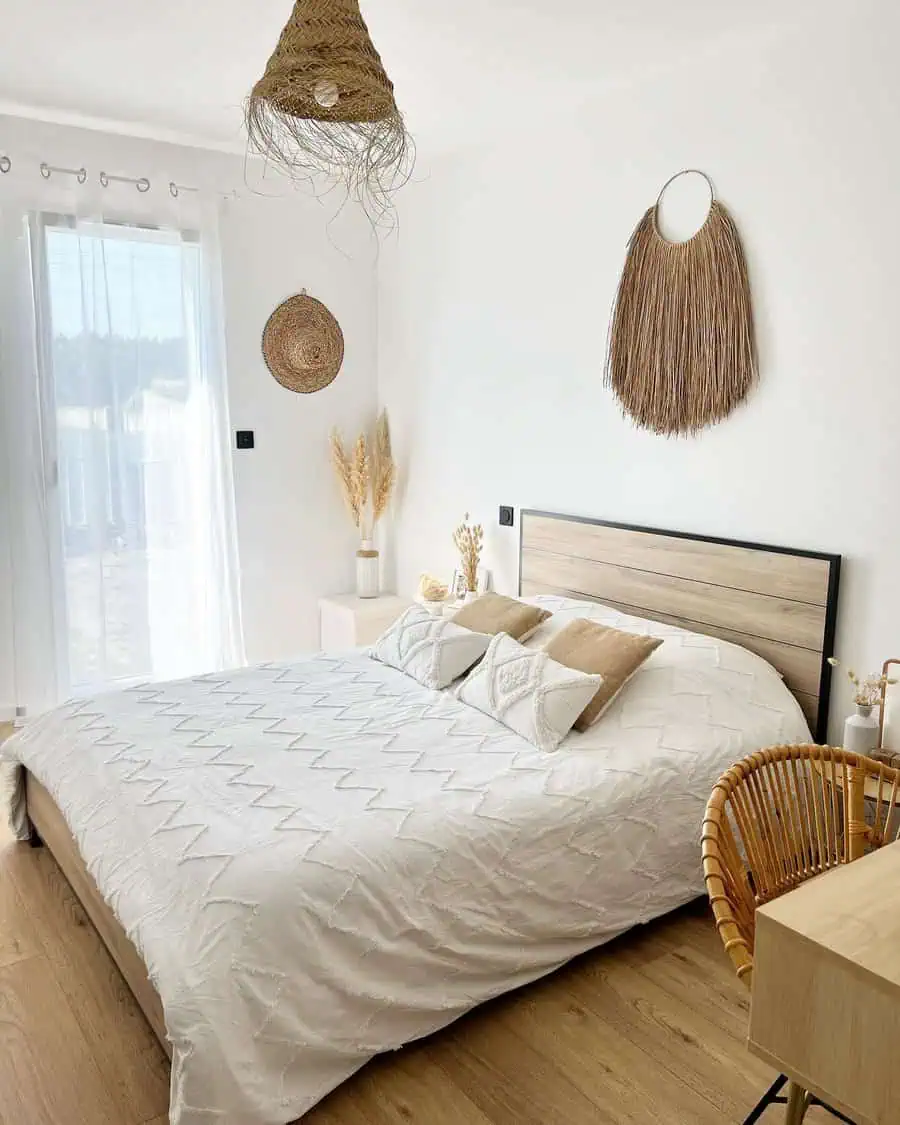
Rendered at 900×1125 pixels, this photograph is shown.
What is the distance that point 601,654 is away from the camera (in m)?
2.73

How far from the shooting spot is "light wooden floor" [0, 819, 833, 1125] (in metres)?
1.87

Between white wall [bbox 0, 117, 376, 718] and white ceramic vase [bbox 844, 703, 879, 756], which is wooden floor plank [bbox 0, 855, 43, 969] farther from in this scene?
white ceramic vase [bbox 844, 703, 879, 756]

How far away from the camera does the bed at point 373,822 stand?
1795 millimetres

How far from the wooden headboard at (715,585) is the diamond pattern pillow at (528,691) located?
0.64 metres

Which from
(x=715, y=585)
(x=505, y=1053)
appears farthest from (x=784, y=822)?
(x=715, y=585)

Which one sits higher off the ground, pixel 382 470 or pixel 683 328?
pixel 683 328

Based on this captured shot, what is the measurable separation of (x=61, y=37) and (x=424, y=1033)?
297 centimetres

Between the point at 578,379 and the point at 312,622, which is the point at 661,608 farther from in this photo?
the point at 312,622

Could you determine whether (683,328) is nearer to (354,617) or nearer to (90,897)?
(354,617)

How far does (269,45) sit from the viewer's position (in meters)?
2.85

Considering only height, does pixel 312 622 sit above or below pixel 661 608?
below

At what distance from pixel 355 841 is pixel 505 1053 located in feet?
1.92

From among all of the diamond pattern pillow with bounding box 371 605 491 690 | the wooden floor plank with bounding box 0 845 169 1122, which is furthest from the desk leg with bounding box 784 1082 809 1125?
the diamond pattern pillow with bounding box 371 605 491 690

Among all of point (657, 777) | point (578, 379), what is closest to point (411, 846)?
point (657, 777)
